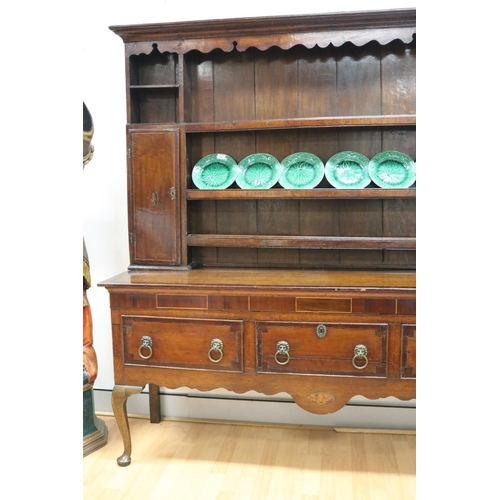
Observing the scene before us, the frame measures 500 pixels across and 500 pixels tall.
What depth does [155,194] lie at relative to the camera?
2576 millimetres

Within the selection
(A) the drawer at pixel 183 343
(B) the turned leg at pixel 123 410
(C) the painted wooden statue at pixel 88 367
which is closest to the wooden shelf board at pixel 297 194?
(C) the painted wooden statue at pixel 88 367

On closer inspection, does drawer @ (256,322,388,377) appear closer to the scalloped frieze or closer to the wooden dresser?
the wooden dresser

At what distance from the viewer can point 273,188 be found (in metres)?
2.58

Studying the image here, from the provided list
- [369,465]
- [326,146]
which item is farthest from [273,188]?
[369,465]

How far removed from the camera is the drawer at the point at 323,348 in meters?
Result: 2.12

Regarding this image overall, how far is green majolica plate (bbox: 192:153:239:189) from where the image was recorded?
2617 mm

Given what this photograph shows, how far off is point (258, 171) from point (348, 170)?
42cm

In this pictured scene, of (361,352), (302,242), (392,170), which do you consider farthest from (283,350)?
(392,170)

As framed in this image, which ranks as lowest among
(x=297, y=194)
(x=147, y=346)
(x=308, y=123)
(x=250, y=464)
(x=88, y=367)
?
(x=250, y=464)

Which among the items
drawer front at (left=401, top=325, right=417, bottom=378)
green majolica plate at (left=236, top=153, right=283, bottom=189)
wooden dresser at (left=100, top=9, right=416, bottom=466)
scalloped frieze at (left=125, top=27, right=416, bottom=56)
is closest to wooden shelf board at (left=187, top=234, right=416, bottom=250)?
wooden dresser at (left=100, top=9, right=416, bottom=466)

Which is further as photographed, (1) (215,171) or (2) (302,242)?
(1) (215,171)

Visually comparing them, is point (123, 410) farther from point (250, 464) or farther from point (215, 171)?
point (215, 171)
